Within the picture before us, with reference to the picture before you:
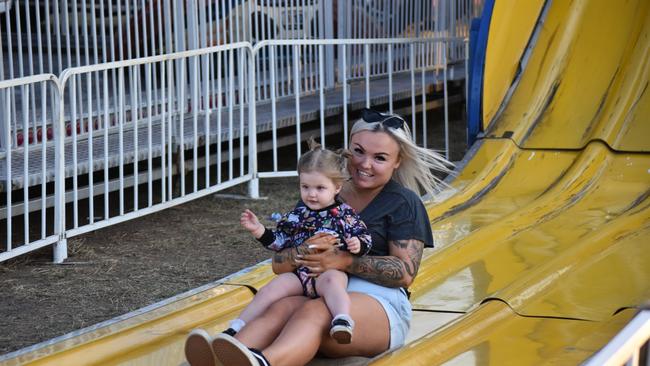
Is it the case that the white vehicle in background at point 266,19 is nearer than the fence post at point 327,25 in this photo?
Yes

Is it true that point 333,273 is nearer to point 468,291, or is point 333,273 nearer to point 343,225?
point 343,225

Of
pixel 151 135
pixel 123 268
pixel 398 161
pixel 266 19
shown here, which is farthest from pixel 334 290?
pixel 266 19

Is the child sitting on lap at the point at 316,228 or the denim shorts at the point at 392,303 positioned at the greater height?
the child sitting on lap at the point at 316,228

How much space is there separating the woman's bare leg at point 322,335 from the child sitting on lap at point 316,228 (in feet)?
0.20

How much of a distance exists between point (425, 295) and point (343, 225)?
151 cm

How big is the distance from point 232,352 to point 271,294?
1.38ft

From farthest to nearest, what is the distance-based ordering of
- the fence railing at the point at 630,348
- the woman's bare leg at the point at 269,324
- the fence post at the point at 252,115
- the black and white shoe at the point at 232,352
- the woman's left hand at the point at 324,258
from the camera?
the fence post at the point at 252,115 → the woman's left hand at the point at 324,258 → the woman's bare leg at the point at 269,324 → the black and white shoe at the point at 232,352 → the fence railing at the point at 630,348

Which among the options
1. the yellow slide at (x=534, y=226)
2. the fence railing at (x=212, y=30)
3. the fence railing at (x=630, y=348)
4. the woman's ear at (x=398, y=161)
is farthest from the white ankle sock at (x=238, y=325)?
the fence railing at (x=212, y=30)

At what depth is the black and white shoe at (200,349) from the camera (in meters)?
3.90

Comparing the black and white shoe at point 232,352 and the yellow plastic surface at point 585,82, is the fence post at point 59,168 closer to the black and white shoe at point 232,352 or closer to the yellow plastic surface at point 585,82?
the yellow plastic surface at point 585,82

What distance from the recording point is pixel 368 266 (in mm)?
4191

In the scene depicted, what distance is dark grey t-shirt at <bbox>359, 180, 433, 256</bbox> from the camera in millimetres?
4285

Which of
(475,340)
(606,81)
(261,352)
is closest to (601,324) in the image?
(475,340)

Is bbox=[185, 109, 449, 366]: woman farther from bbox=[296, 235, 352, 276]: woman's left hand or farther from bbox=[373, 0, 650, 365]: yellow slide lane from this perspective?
bbox=[373, 0, 650, 365]: yellow slide lane
